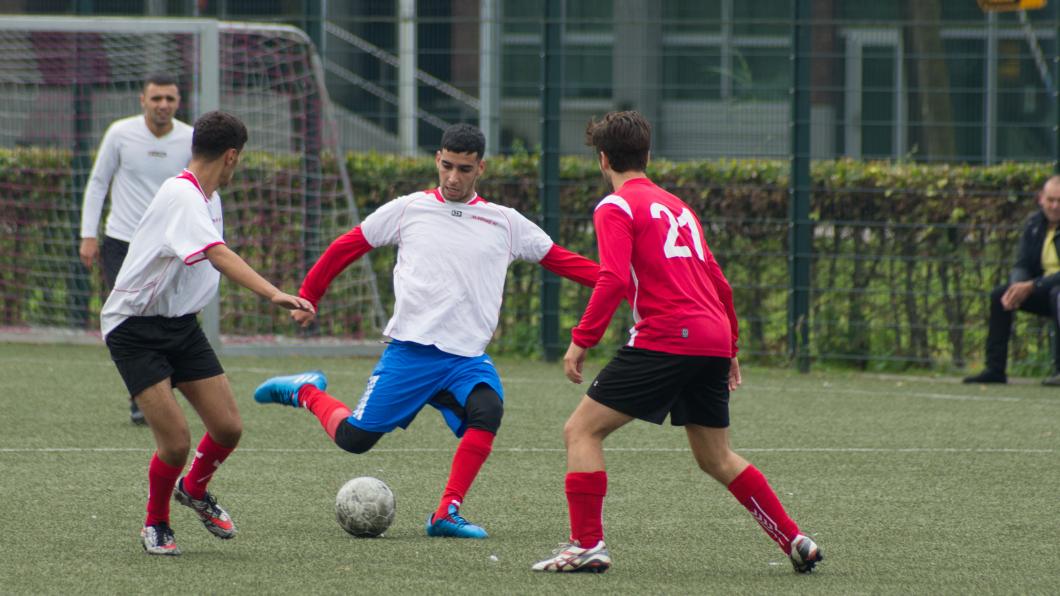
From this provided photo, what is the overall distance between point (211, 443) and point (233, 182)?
25.9 ft

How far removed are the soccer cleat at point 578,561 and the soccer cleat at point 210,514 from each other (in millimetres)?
1254

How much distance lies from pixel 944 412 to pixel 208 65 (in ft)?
20.0

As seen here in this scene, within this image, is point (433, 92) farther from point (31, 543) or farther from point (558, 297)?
point (31, 543)

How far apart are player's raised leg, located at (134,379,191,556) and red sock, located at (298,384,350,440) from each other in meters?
0.78

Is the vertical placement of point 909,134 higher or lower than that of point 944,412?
higher

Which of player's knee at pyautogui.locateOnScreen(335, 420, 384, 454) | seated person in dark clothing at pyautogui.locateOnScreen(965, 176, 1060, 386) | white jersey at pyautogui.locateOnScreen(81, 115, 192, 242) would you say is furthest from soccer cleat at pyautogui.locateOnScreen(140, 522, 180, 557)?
→ seated person in dark clothing at pyautogui.locateOnScreen(965, 176, 1060, 386)

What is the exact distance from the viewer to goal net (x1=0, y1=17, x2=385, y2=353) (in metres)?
13.5

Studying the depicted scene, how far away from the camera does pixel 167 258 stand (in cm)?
589

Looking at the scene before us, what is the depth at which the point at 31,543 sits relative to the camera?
5.98 m

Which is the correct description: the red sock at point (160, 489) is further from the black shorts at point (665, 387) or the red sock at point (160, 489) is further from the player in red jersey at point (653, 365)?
the black shorts at point (665, 387)

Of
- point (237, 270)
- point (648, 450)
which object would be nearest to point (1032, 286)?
point (648, 450)

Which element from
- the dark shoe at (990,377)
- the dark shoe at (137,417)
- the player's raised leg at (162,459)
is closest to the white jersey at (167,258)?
the player's raised leg at (162,459)

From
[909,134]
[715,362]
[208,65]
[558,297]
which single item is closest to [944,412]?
[909,134]

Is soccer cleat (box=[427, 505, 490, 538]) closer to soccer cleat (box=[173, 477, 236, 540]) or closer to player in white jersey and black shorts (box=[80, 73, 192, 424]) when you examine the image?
soccer cleat (box=[173, 477, 236, 540])
